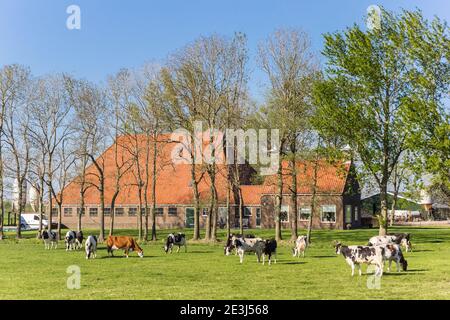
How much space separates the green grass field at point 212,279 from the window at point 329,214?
1468 inches

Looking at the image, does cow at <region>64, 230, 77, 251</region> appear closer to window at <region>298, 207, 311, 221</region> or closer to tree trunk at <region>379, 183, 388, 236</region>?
tree trunk at <region>379, 183, 388, 236</region>

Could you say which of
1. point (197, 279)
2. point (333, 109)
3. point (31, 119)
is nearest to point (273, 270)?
point (197, 279)

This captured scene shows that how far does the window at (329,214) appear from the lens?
73.4 metres

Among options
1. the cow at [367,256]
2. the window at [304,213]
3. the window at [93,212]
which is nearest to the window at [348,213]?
the window at [304,213]

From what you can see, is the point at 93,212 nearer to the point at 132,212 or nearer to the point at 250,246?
the point at 132,212

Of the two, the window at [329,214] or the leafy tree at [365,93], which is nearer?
the leafy tree at [365,93]

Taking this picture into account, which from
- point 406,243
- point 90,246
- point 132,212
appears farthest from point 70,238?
point 132,212

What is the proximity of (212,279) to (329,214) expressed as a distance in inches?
2035

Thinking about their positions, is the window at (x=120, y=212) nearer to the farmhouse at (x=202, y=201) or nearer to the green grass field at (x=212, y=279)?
the farmhouse at (x=202, y=201)

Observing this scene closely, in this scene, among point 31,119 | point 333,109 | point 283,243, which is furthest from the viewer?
point 31,119

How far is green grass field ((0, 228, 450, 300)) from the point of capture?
63.7ft
